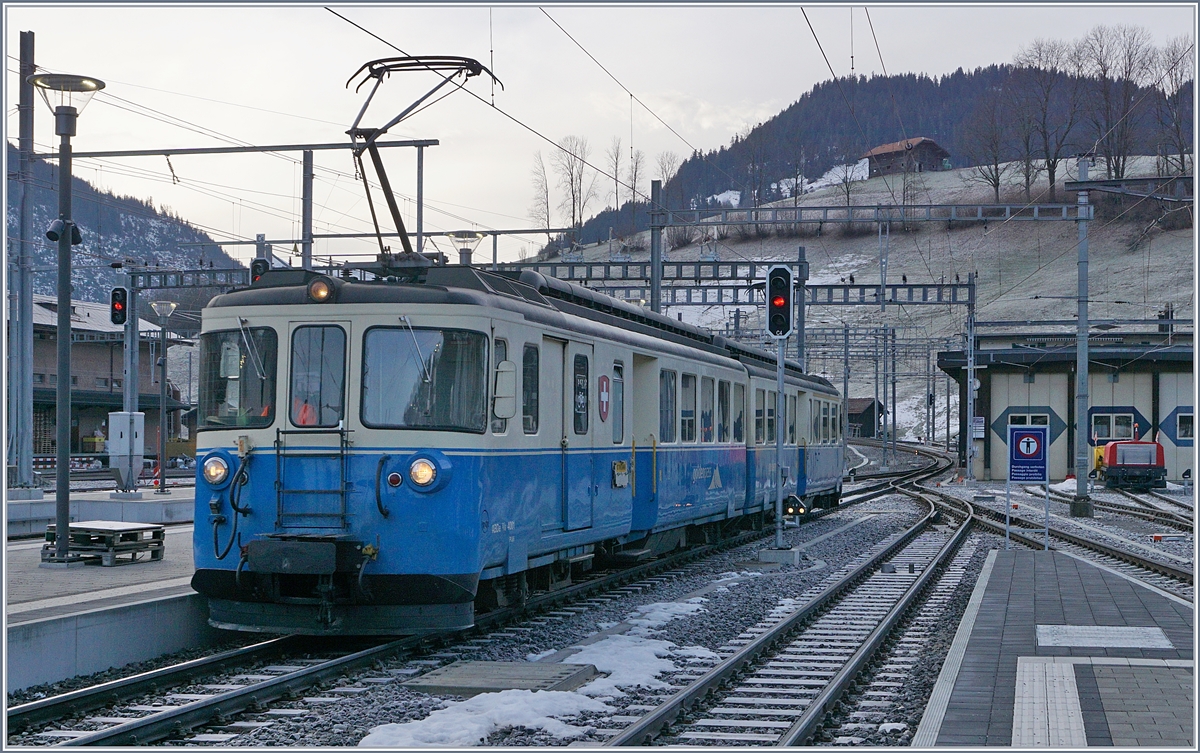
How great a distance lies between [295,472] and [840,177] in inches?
7106

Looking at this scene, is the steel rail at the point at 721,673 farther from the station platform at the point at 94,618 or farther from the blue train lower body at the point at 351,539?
the station platform at the point at 94,618

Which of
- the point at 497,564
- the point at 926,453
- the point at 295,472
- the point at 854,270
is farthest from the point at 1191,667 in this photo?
A: the point at 854,270

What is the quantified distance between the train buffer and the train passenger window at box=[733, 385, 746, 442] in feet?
29.2

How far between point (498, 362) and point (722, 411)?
8690mm

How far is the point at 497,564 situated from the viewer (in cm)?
1046

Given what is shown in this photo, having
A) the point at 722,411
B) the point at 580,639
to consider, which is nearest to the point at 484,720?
the point at 580,639

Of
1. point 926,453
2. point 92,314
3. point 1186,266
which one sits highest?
point 1186,266

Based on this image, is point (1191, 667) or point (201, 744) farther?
point (1191, 667)

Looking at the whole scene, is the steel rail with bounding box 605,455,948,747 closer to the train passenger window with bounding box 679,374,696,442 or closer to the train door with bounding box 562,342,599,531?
the train door with bounding box 562,342,599,531

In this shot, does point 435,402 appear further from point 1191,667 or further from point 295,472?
point 1191,667

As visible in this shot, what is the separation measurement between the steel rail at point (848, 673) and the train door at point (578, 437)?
122 inches

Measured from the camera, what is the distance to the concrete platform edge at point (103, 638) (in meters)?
8.59

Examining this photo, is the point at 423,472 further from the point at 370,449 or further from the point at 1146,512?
the point at 1146,512

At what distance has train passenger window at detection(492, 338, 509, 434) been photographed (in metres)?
10.3
